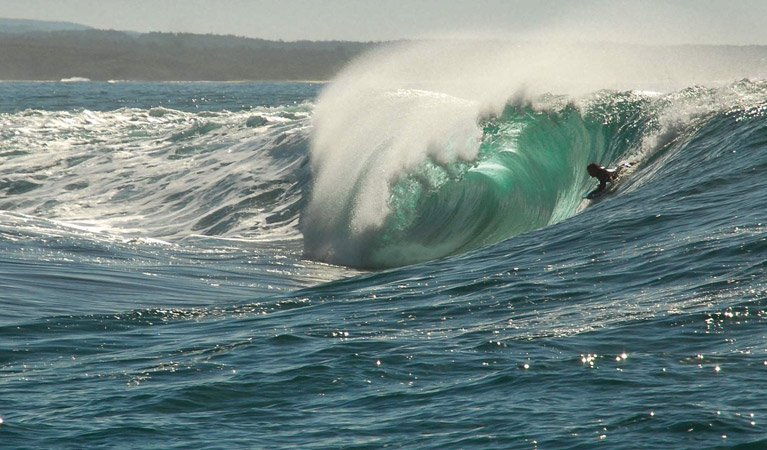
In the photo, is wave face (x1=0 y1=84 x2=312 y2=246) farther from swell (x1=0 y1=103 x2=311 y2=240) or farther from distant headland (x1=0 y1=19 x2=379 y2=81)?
distant headland (x1=0 y1=19 x2=379 y2=81)

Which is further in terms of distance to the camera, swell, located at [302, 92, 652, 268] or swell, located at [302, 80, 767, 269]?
swell, located at [302, 92, 652, 268]

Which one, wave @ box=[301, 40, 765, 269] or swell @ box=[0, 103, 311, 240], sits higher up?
wave @ box=[301, 40, 765, 269]

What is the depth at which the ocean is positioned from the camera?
19.4 ft

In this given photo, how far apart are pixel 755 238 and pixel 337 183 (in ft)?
33.6

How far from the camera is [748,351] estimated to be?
6.45 meters

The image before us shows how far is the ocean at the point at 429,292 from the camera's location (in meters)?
5.92

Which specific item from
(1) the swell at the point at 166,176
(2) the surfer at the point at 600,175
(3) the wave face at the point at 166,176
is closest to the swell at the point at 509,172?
(2) the surfer at the point at 600,175

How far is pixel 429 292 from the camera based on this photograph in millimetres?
9867

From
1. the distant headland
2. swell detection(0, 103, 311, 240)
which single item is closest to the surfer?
swell detection(0, 103, 311, 240)

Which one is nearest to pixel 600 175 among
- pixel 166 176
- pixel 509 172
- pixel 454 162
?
pixel 509 172

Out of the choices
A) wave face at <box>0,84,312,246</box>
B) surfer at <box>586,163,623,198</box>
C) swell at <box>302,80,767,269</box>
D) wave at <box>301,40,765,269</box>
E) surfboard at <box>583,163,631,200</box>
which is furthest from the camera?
wave face at <box>0,84,312,246</box>

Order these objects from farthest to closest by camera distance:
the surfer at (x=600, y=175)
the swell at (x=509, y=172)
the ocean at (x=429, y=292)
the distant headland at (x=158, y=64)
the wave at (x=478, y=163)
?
the distant headland at (x=158, y=64)
the wave at (x=478, y=163)
the swell at (x=509, y=172)
the surfer at (x=600, y=175)
the ocean at (x=429, y=292)

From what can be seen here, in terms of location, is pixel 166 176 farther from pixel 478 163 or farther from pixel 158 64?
pixel 158 64

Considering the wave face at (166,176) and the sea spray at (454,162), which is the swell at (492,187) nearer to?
the sea spray at (454,162)
